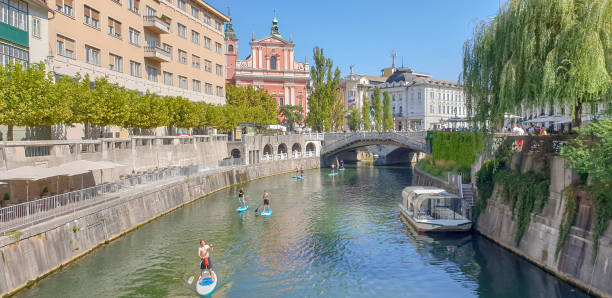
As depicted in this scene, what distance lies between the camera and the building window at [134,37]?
2042 inches

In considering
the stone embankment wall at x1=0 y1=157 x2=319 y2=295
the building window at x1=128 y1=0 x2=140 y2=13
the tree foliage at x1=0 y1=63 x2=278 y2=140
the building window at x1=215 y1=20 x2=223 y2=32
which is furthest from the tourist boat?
the building window at x1=215 y1=20 x2=223 y2=32

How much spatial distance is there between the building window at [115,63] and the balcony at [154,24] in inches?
272

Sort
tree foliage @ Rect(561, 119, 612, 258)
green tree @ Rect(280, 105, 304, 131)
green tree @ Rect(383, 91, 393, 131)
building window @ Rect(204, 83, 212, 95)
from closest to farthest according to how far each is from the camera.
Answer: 1. tree foliage @ Rect(561, 119, 612, 258)
2. building window @ Rect(204, 83, 212, 95)
3. green tree @ Rect(383, 91, 393, 131)
4. green tree @ Rect(280, 105, 304, 131)

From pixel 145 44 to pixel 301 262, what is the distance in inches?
1519

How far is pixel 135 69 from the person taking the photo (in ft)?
173

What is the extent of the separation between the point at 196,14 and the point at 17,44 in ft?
125

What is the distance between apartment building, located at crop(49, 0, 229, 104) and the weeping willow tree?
32460mm

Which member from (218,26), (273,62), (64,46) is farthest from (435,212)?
(273,62)

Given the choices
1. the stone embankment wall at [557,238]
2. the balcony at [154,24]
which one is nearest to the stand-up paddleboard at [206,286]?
the stone embankment wall at [557,238]

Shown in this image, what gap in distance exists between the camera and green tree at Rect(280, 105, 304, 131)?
347 ft

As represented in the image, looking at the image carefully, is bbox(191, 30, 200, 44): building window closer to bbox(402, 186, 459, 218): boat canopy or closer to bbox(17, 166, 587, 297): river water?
bbox(17, 166, 587, 297): river water

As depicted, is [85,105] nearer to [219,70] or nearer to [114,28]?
[114,28]

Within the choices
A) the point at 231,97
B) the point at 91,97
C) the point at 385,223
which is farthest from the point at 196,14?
the point at 385,223

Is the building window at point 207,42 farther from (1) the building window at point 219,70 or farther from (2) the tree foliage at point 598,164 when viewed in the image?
(2) the tree foliage at point 598,164
